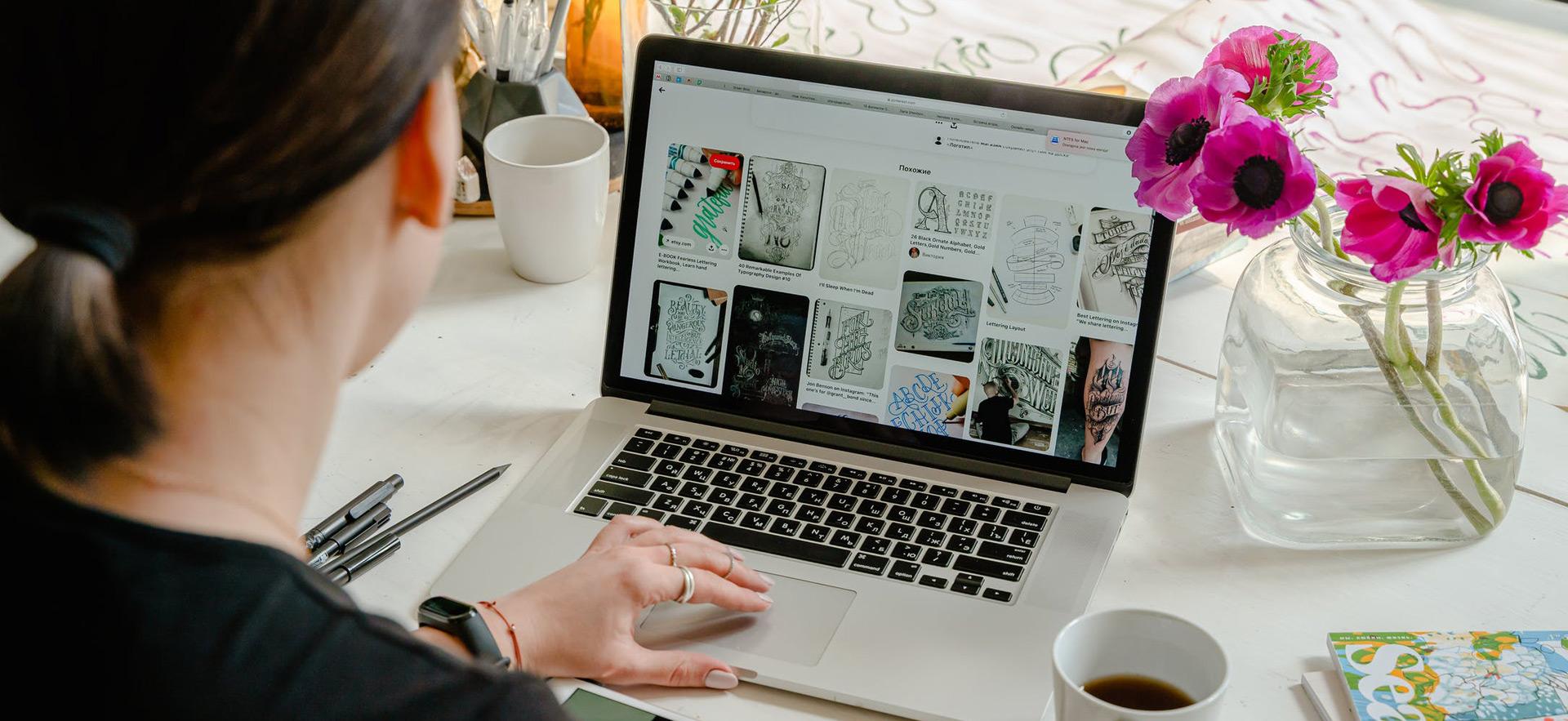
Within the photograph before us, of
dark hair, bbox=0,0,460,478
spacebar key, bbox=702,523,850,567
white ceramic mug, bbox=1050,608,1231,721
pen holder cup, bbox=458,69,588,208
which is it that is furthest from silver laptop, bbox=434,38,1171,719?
dark hair, bbox=0,0,460,478

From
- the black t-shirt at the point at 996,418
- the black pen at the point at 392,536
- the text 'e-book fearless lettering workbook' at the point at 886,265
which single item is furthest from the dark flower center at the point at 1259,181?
the black pen at the point at 392,536

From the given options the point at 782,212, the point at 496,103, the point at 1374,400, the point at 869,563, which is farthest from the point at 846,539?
the point at 496,103

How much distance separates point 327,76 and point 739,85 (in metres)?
0.54

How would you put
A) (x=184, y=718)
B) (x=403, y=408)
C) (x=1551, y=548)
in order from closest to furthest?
1. (x=184, y=718)
2. (x=1551, y=548)
3. (x=403, y=408)

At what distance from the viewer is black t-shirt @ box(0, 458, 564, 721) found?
1.37 feet

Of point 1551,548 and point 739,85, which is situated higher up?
point 739,85

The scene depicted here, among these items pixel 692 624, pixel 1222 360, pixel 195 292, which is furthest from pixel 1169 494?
pixel 195 292

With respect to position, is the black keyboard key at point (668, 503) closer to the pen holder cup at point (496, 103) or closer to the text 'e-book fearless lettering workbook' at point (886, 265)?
the text 'e-book fearless lettering workbook' at point (886, 265)

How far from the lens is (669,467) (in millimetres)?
927

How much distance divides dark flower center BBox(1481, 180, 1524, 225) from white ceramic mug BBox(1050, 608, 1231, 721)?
0.28 meters

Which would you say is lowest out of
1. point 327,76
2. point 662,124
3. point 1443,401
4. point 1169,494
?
point 1169,494

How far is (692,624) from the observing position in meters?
0.79

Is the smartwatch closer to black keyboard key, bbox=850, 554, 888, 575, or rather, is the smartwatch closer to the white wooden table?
the white wooden table

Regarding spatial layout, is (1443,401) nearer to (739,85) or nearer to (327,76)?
(739,85)
